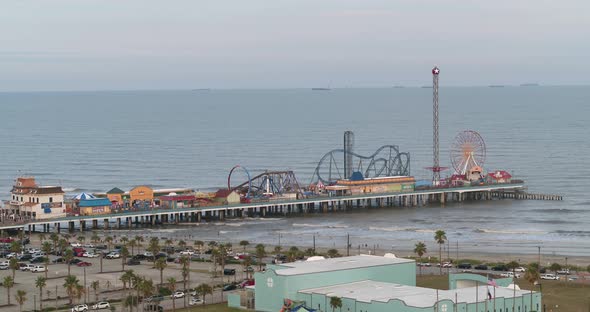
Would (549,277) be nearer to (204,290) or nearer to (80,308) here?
(204,290)

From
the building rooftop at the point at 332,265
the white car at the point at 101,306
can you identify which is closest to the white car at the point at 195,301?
the white car at the point at 101,306

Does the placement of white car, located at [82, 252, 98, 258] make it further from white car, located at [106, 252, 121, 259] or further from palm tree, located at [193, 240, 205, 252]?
palm tree, located at [193, 240, 205, 252]

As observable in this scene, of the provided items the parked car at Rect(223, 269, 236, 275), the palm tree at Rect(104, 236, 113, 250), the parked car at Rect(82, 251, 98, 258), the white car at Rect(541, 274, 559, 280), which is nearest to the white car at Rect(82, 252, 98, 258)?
the parked car at Rect(82, 251, 98, 258)

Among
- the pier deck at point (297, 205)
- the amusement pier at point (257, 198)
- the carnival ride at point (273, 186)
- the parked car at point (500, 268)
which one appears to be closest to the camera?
the parked car at point (500, 268)

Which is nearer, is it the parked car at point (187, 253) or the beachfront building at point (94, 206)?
the parked car at point (187, 253)

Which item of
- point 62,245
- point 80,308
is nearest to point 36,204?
point 62,245

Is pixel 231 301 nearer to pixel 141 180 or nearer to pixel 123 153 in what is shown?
pixel 141 180

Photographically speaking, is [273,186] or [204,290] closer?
[204,290]

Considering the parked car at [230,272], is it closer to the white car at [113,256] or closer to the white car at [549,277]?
the white car at [113,256]
